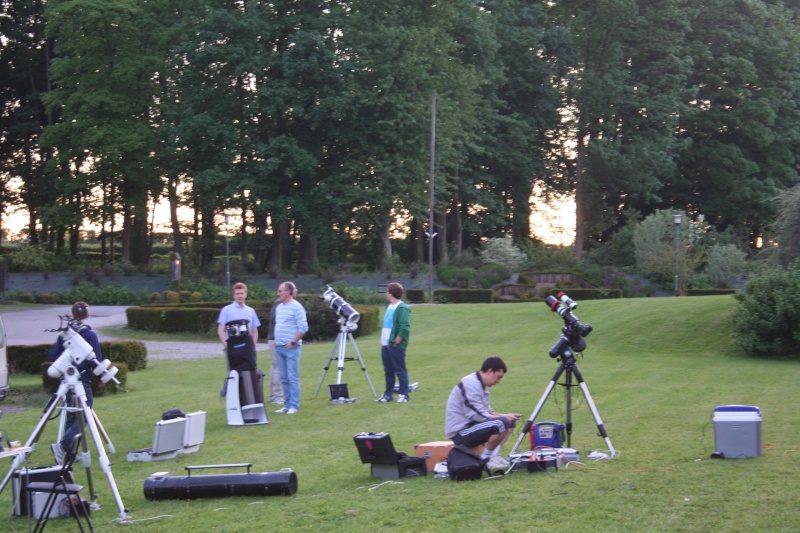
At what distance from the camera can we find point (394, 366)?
47.0 feet

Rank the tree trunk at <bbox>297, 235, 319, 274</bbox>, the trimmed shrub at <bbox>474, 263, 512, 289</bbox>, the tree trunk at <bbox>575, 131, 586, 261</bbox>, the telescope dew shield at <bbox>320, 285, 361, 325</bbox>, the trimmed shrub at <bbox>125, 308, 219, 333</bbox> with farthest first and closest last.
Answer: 1. the tree trunk at <bbox>575, 131, 586, 261</bbox>
2. the tree trunk at <bbox>297, 235, 319, 274</bbox>
3. the trimmed shrub at <bbox>474, 263, 512, 289</bbox>
4. the trimmed shrub at <bbox>125, 308, 219, 333</bbox>
5. the telescope dew shield at <bbox>320, 285, 361, 325</bbox>

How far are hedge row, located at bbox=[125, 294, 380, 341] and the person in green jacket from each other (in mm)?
12833

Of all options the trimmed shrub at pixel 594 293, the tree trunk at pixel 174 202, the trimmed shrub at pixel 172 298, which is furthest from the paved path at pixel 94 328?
the trimmed shrub at pixel 594 293

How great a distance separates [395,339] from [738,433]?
230 inches

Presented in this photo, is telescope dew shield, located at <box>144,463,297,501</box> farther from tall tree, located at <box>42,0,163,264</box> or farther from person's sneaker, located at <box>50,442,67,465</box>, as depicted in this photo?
tall tree, located at <box>42,0,163,264</box>

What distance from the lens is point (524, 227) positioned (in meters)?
62.3

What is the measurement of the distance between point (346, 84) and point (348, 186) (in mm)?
5470

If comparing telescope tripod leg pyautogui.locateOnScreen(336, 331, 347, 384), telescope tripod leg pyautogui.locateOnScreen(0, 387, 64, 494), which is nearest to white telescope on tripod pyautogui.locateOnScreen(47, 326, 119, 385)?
telescope tripod leg pyautogui.locateOnScreen(0, 387, 64, 494)

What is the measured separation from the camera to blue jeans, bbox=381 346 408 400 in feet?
46.7

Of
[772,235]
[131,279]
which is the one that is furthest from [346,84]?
[772,235]

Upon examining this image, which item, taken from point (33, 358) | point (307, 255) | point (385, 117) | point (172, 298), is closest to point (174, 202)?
point (307, 255)

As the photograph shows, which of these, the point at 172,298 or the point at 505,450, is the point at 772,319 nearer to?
the point at 505,450

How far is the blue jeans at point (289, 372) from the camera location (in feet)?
45.0

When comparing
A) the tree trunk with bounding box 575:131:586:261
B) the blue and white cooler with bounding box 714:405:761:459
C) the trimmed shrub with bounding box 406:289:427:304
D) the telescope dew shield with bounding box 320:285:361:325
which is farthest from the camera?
the tree trunk with bounding box 575:131:586:261
